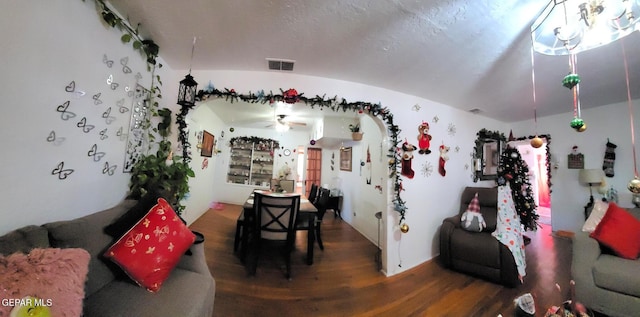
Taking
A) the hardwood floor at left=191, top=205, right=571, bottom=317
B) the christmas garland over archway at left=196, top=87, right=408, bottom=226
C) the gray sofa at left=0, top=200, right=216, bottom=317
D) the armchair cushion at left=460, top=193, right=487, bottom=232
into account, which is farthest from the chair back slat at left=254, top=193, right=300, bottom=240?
the armchair cushion at left=460, top=193, right=487, bottom=232

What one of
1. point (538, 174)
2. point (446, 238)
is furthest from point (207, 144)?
point (538, 174)

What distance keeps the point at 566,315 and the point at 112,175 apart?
2.89 meters

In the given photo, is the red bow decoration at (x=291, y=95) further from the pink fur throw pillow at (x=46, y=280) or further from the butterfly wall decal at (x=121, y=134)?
the pink fur throw pillow at (x=46, y=280)

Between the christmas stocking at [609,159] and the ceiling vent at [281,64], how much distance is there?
478 centimetres

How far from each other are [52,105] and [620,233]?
438 centimetres

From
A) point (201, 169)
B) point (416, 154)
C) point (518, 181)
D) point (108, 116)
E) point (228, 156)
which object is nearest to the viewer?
point (108, 116)

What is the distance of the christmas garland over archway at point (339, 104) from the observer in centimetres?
204

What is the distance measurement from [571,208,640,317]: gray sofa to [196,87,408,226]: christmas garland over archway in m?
1.48

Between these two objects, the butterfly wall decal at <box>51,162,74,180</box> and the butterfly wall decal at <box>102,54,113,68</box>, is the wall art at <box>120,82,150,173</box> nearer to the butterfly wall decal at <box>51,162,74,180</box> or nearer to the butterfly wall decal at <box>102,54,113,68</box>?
the butterfly wall decal at <box>102,54,113,68</box>

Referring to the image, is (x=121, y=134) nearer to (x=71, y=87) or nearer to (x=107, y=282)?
(x=71, y=87)

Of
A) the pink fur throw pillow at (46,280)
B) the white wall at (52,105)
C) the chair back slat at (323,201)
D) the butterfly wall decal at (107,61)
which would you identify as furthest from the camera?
the chair back slat at (323,201)

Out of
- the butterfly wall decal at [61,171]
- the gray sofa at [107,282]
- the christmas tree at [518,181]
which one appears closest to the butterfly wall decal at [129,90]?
the butterfly wall decal at [61,171]

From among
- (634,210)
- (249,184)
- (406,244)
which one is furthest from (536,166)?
(249,184)

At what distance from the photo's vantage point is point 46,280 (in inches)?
31.3
